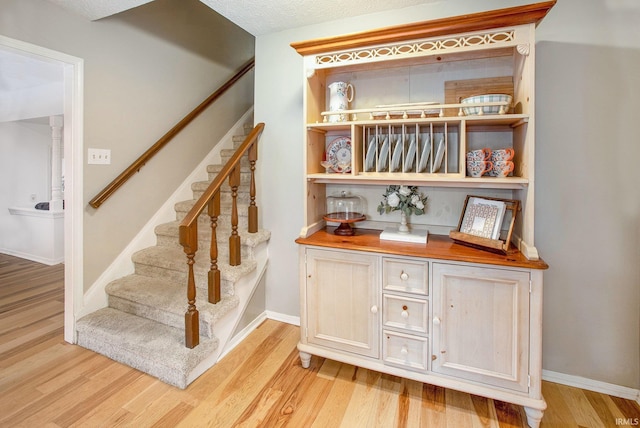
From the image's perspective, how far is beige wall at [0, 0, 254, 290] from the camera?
2.00 meters

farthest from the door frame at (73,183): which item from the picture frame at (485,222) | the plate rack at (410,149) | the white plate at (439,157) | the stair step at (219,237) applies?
the picture frame at (485,222)

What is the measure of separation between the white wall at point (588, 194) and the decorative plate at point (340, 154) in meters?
0.95

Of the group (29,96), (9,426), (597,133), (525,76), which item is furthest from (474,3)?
(29,96)

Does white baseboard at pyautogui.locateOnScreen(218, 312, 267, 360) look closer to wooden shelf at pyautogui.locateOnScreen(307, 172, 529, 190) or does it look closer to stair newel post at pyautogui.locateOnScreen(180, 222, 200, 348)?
stair newel post at pyautogui.locateOnScreen(180, 222, 200, 348)

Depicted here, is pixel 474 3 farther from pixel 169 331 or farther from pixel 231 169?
pixel 169 331

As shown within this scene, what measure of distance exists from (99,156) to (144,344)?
1.36 meters

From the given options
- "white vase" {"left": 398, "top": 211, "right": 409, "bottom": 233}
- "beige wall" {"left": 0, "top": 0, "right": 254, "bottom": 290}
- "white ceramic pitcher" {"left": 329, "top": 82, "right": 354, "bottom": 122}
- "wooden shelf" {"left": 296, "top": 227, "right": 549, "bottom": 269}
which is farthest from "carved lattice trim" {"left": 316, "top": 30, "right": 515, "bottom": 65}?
"beige wall" {"left": 0, "top": 0, "right": 254, "bottom": 290}

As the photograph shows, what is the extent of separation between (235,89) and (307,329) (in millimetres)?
2879

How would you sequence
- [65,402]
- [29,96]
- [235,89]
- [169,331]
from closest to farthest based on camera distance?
[65,402] → [169,331] → [235,89] → [29,96]

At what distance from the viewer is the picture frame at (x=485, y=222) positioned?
5.05ft

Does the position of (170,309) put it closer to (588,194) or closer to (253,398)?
(253,398)

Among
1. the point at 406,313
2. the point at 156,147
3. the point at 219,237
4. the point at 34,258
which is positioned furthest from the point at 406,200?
the point at 34,258

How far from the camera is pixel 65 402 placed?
157 centimetres

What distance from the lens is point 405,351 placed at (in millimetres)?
1605
